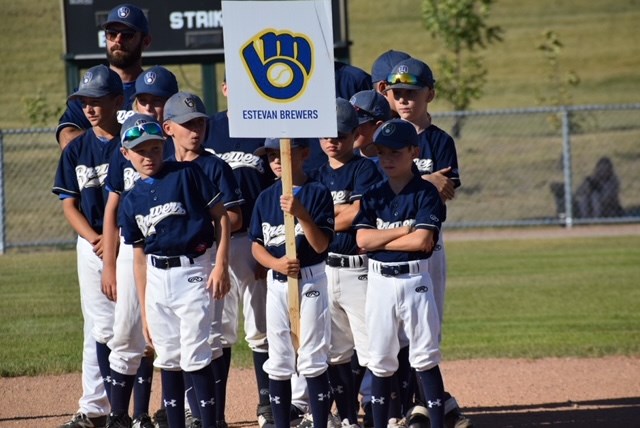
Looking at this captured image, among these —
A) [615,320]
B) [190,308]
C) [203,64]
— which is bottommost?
[615,320]

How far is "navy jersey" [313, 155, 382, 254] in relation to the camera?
6750 millimetres

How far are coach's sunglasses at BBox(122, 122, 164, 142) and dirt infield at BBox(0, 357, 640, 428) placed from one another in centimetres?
212

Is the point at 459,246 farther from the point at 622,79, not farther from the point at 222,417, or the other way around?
the point at 622,79

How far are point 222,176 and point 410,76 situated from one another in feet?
4.25

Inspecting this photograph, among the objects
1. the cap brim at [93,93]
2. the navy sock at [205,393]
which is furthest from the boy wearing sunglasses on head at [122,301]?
the navy sock at [205,393]

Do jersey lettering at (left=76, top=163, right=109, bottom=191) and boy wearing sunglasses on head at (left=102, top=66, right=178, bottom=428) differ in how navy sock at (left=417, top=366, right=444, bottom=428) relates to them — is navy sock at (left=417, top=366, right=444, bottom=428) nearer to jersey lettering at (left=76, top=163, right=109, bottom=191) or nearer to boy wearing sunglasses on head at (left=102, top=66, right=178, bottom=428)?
boy wearing sunglasses on head at (left=102, top=66, right=178, bottom=428)

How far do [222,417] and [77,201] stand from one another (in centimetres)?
160

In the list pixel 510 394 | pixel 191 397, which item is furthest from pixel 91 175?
pixel 510 394

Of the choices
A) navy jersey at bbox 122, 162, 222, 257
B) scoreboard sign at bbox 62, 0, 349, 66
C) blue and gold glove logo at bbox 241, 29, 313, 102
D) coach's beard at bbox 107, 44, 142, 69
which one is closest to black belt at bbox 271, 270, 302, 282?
navy jersey at bbox 122, 162, 222, 257

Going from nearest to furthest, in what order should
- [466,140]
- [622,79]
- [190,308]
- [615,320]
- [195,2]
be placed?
[190,308], [615,320], [195,2], [466,140], [622,79]

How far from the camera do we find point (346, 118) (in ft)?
22.2

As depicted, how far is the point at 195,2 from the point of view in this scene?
13039 millimetres

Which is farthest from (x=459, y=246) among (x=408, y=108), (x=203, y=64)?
(x=408, y=108)

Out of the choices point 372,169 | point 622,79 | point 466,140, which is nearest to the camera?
point 372,169
